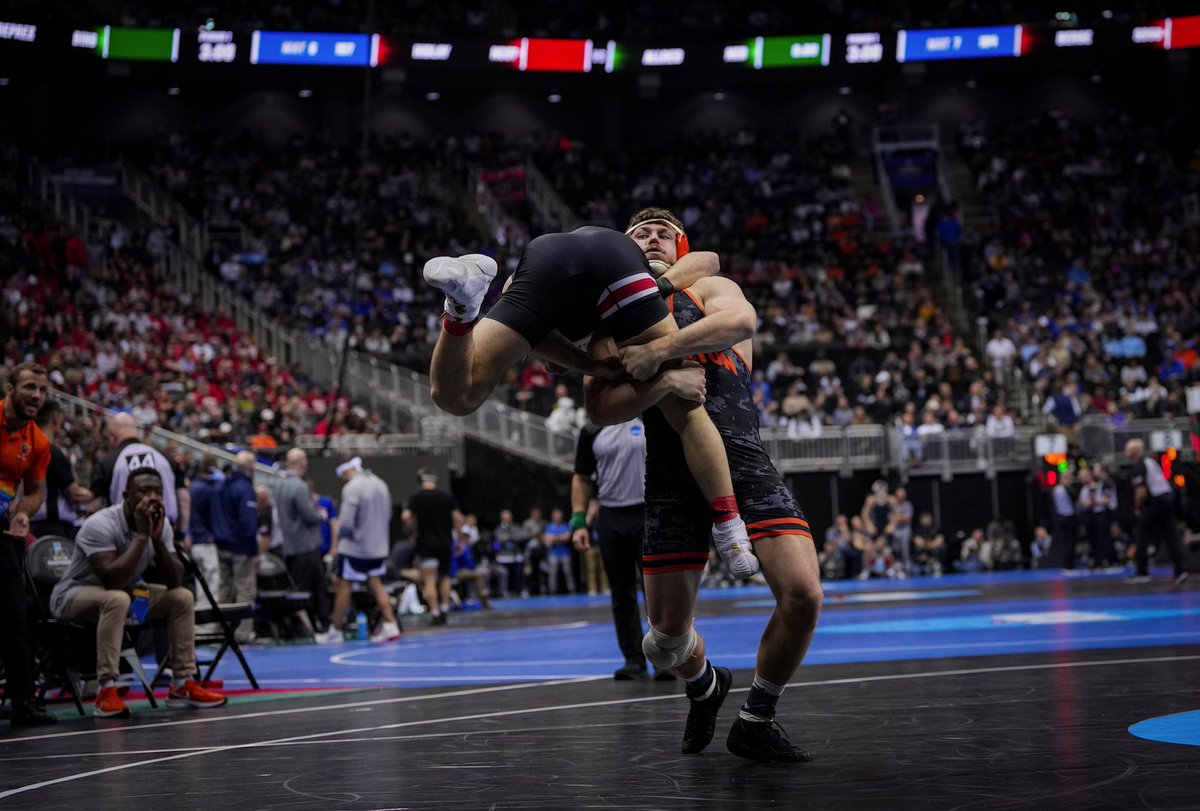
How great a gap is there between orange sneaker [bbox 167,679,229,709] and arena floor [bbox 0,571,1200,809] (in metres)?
0.11

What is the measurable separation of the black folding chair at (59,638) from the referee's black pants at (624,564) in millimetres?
3030

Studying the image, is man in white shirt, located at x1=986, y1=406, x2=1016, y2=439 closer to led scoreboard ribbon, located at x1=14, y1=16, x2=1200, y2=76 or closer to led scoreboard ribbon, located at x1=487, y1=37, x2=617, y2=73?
led scoreboard ribbon, located at x1=14, y1=16, x2=1200, y2=76

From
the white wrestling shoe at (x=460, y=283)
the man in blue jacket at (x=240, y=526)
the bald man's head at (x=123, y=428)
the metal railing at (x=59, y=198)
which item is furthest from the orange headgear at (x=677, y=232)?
the metal railing at (x=59, y=198)

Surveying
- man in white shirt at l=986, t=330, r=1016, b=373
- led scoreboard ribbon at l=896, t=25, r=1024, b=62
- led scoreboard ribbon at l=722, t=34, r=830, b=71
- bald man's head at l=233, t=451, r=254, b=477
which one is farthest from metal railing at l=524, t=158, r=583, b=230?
bald man's head at l=233, t=451, r=254, b=477

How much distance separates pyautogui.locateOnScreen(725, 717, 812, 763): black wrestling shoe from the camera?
17.4 ft

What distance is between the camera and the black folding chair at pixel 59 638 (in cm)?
890

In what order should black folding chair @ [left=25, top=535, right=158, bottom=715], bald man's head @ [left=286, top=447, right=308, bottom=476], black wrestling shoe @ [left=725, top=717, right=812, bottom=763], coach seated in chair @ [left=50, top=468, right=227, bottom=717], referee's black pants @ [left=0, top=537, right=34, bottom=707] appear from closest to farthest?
black wrestling shoe @ [left=725, top=717, right=812, bottom=763] < referee's black pants @ [left=0, top=537, right=34, bottom=707] < coach seated in chair @ [left=50, top=468, right=227, bottom=717] < black folding chair @ [left=25, top=535, right=158, bottom=715] < bald man's head @ [left=286, top=447, right=308, bottom=476]

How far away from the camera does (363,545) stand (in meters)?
14.7

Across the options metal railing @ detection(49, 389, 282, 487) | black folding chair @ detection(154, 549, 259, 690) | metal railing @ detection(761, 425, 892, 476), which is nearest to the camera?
black folding chair @ detection(154, 549, 259, 690)

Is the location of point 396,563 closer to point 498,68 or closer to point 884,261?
point 884,261

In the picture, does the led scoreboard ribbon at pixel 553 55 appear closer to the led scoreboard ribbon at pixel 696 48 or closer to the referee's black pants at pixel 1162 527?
the led scoreboard ribbon at pixel 696 48

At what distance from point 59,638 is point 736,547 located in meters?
5.54

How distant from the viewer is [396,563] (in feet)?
60.9

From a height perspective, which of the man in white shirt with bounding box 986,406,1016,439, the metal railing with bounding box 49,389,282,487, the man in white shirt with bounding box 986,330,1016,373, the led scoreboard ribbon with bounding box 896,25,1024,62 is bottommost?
the metal railing with bounding box 49,389,282,487
